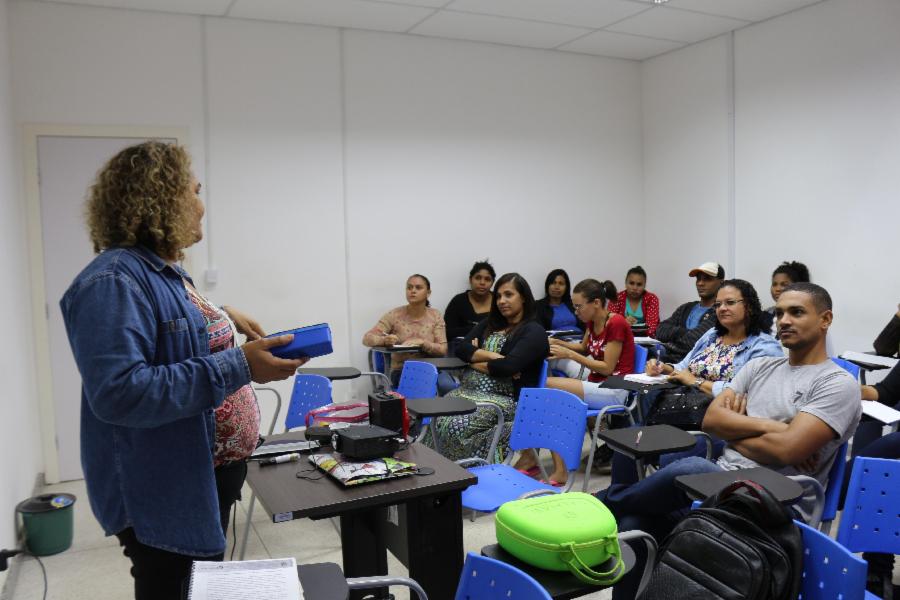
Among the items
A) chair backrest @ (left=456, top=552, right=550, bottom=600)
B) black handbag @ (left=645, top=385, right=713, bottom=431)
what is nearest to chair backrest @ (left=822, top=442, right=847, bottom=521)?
black handbag @ (left=645, top=385, right=713, bottom=431)

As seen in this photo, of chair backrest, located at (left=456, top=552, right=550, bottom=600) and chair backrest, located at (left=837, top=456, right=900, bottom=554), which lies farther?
chair backrest, located at (left=837, top=456, right=900, bottom=554)

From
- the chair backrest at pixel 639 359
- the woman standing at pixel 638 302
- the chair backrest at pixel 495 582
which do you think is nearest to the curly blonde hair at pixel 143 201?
the chair backrest at pixel 495 582

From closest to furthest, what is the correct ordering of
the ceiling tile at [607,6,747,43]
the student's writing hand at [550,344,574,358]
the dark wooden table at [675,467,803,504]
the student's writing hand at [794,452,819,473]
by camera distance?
the dark wooden table at [675,467,803,504], the student's writing hand at [794,452,819,473], the student's writing hand at [550,344,574,358], the ceiling tile at [607,6,747,43]

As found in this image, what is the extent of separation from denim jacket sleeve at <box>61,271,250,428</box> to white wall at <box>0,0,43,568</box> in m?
2.13

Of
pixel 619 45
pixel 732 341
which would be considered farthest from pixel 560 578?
pixel 619 45

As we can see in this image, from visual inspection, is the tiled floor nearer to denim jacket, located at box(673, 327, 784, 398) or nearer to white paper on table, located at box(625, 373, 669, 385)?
white paper on table, located at box(625, 373, 669, 385)

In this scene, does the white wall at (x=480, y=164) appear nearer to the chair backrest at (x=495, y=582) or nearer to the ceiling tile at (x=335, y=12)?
the ceiling tile at (x=335, y=12)

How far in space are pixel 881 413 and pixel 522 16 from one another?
12.4 ft

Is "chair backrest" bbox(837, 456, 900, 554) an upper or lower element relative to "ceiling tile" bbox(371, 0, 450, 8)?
lower

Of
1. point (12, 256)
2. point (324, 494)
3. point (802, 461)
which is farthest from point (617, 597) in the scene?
point (12, 256)

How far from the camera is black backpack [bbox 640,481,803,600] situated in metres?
1.58

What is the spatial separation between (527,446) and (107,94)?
12.5 ft

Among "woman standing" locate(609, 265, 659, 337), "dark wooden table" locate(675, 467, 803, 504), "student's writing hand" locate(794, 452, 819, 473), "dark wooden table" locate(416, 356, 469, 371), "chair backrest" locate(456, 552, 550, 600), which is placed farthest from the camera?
"woman standing" locate(609, 265, 659, 337)

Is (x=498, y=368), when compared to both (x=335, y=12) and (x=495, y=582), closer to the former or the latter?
(x=495, y=582)
